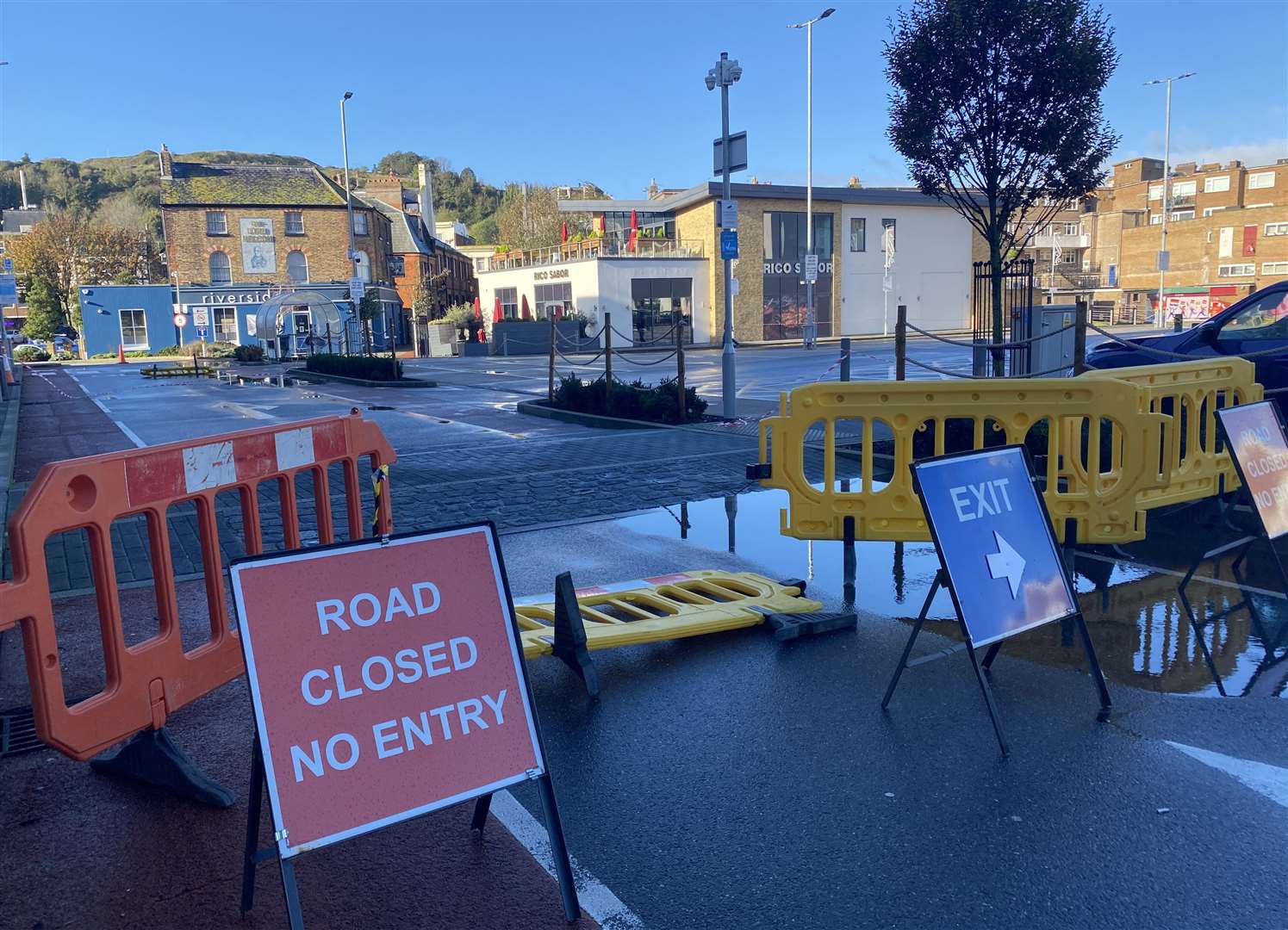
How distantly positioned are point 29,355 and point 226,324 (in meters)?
10.9

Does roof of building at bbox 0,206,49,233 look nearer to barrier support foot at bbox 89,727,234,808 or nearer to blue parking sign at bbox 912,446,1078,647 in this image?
barrier support foot at bbox 89,727,234,808

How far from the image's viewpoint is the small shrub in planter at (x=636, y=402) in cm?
1570

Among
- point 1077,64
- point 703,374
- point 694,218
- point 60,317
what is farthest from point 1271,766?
point 60,317

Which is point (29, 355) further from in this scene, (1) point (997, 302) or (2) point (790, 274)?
(1) point (997, 302)

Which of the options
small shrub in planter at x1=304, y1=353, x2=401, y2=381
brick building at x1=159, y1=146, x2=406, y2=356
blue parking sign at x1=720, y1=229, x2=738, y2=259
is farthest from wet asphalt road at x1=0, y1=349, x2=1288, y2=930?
brick building at x1=159, y1=146, x2=406, y2=356

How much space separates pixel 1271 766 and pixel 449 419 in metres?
15.5

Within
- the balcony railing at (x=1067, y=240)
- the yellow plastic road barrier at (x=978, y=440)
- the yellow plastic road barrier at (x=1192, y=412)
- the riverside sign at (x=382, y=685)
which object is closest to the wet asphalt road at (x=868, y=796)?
the riverside sign at (x=382, y=685)

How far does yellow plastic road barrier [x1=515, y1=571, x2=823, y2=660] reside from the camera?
5371 mm

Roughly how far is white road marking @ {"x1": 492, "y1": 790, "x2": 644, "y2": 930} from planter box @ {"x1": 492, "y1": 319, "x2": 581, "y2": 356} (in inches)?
1737

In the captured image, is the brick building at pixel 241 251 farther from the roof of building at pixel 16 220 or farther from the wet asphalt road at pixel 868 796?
the roof of building at pixel 16 220

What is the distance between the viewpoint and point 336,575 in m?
3.09

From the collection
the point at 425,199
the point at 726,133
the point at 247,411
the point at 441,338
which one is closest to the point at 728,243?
the point at 726,133

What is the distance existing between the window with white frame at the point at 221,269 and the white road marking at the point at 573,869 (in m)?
60.4

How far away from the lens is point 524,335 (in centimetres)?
4859
